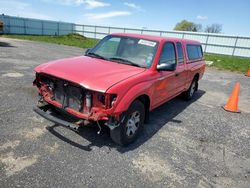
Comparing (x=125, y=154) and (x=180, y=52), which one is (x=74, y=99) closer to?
(x=125, y=154)

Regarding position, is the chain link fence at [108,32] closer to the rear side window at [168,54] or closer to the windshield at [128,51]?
the windshield at [128,51]

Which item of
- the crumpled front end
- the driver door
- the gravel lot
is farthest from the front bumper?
the driver door

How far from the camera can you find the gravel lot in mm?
3020

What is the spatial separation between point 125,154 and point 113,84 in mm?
1247

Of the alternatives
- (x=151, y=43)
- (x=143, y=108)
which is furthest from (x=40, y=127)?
(x=151, y=43)

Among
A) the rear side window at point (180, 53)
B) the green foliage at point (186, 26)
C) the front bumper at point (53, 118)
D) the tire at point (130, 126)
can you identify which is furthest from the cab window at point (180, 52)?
the green foliage at point (186, 26)

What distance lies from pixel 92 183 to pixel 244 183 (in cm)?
230

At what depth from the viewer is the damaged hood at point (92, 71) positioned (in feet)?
10.8

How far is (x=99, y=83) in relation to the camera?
10.8ft

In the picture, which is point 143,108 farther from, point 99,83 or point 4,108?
point 4,108

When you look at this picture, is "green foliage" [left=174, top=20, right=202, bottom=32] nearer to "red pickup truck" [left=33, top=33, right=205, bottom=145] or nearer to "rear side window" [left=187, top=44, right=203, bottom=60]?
"rear side window" [left=187, top=44, right=203, bottom=60]

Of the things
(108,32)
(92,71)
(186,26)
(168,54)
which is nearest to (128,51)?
(168,54)

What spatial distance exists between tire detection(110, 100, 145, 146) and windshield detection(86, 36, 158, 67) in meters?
0.94

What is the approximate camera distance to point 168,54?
493 cm
